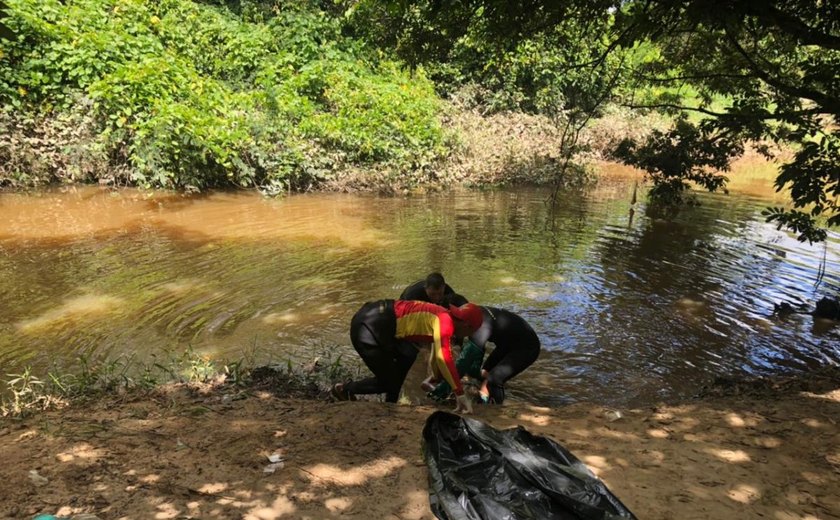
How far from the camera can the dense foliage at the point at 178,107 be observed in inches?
492

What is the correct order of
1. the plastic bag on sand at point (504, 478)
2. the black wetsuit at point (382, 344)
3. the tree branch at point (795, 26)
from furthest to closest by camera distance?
the black wetsuit at point (382, 344), the tree branch at point (795, 26), the plastic bag on sand at point (504, 478)

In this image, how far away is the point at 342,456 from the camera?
3557 millimetres

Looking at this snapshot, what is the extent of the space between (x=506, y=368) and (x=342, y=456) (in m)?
2.02

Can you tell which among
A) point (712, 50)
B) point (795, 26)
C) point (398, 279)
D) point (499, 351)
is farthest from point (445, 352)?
point (712, 50)

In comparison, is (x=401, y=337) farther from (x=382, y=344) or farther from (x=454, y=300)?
(x=454, y=300)

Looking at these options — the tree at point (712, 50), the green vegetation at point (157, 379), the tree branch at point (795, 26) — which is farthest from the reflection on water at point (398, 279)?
the tree branch at point (795, 26)

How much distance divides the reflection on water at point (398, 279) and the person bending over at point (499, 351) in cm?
57

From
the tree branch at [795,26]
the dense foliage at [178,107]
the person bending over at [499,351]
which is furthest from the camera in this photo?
the dense foliage at [178,107]

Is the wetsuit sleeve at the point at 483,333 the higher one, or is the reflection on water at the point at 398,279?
the wetsuit sleeve at the point at 483,333

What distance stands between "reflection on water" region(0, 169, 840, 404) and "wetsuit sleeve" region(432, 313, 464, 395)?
4.99ft

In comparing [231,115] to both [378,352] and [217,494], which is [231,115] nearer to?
[378,352]

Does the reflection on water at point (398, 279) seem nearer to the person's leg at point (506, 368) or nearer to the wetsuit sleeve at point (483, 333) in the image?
the person's leg at point (506, 368)

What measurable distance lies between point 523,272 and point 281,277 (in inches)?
155

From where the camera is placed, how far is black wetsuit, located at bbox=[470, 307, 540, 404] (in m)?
4.96
